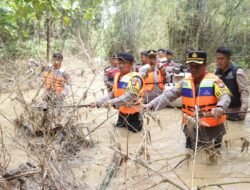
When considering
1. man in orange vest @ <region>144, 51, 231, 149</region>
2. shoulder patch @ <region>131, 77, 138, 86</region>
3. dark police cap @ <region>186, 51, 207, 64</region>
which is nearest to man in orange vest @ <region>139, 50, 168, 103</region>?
shoulder patch @ <region>131, 77, 138, 86</region>

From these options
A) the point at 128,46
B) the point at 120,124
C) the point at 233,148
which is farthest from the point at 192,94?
the point at 128,46

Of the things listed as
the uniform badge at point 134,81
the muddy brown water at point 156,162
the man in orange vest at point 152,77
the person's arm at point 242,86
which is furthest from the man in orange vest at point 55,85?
the man in orange vest at point 152,77

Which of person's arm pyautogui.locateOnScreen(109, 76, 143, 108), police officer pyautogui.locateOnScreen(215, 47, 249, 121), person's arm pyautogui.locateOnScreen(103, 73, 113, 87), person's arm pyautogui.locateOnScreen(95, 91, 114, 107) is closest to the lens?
person's arm pyautogui.locateOnScreen(95, 91, 114, 107)

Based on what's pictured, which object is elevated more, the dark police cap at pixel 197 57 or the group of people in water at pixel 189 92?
the dark police cap at pixel 197 57

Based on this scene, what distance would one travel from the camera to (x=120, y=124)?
262 inches

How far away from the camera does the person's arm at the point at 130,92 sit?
5.76 m

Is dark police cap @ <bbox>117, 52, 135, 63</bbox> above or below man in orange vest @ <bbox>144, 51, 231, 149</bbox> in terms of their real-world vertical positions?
above

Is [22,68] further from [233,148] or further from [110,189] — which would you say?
[233,148]

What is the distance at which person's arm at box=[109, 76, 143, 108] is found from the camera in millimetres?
5757

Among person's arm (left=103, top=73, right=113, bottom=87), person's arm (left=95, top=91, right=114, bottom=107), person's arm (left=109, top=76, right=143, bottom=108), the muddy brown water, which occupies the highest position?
person's arm (left=109, top=76, right=143, bottom=108)

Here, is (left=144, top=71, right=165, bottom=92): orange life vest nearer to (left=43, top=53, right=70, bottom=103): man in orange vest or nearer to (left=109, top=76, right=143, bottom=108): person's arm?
(left=109, top=76, right=143, bottom=108): person's arm

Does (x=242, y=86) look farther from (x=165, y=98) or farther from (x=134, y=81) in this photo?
(x=165, y=98)

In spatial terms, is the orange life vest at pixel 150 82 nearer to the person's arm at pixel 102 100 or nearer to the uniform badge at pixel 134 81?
the person's arm at pixel 102 100

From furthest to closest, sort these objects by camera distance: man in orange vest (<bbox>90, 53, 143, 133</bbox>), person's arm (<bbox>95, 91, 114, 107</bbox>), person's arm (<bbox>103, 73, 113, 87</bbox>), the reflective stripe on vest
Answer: person's arm (<bbox>103, 73, 113, 87</bbox>) < the reflective stripe on vest < man in orange vest (<bbox>90, 53, 143, 133</bbox>) < person's arm (<bbox>95, 91, 114, 107</bbox>)
